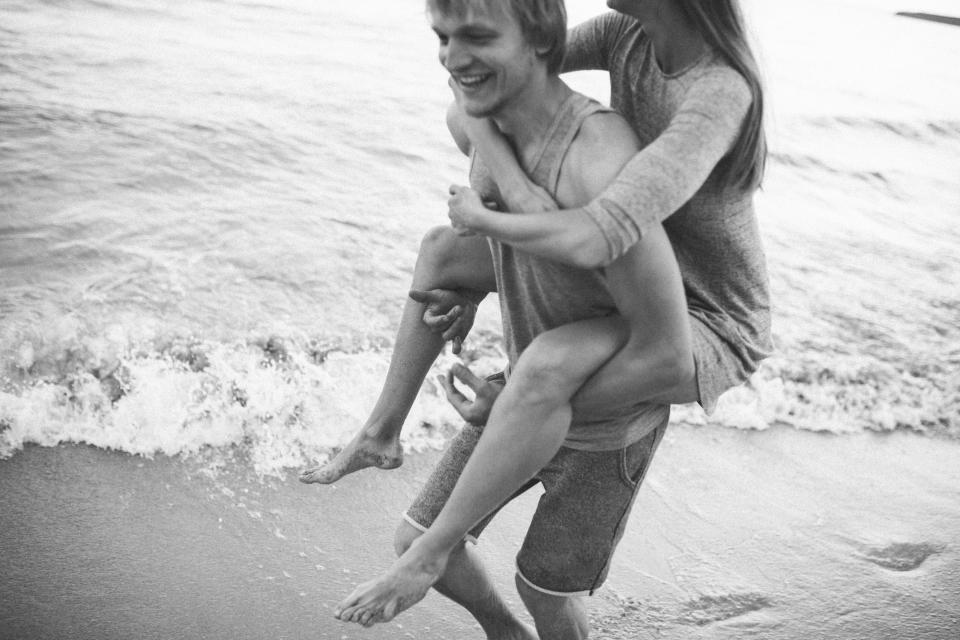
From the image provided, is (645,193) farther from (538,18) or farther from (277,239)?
(277,239)

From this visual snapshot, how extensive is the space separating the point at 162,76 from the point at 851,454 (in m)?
7.09

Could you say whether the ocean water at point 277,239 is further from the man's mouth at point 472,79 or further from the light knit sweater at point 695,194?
the man's mouth at point 472,79

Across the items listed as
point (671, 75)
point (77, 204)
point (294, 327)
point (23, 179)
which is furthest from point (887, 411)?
point (23, 179)

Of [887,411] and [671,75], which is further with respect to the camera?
[887,411]

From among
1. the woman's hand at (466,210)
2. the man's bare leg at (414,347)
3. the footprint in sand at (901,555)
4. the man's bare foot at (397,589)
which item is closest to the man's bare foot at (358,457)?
the man's bare leg at (414,347)

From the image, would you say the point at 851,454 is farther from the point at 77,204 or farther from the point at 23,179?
the point at 23,179

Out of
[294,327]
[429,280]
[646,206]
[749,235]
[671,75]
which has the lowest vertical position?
[294,327]

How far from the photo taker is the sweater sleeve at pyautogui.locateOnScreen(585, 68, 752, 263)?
1844 millimetres

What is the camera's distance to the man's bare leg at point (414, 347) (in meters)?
2.54

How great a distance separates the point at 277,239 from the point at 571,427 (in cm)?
437

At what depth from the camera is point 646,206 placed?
1.84 metres

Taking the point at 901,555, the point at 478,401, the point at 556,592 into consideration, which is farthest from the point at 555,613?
the point at 901,555

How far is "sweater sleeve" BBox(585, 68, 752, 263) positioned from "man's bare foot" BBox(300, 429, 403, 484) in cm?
106

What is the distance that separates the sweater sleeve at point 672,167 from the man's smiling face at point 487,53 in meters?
0.33
